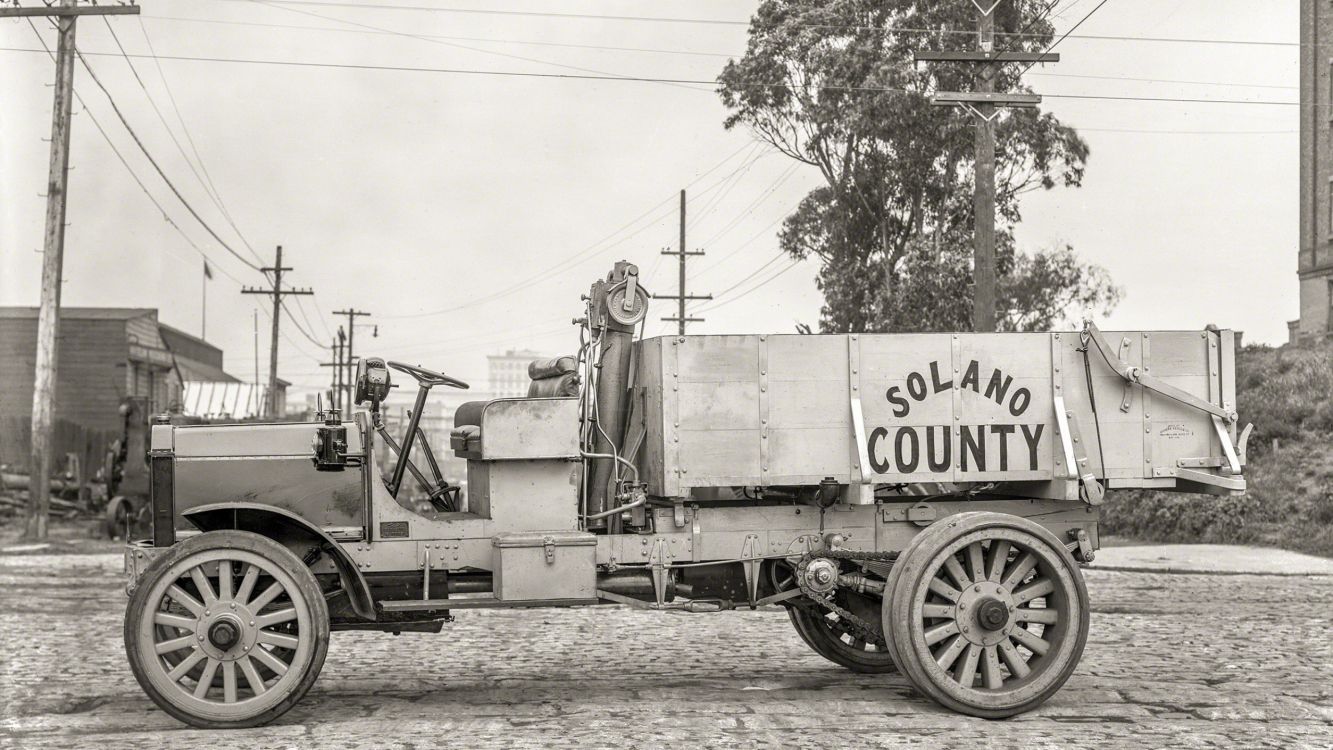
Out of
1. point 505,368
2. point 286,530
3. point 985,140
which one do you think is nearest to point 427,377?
point 286,530

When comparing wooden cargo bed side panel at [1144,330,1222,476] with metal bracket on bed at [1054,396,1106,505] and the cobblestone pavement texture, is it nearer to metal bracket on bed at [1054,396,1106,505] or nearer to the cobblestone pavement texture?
metal bracket on bed at [1054,396,1106,505]

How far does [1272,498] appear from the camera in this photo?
77.4 feet

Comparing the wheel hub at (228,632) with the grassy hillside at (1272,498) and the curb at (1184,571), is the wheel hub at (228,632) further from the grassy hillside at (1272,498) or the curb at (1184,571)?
the grassy hillside at (1272,498)

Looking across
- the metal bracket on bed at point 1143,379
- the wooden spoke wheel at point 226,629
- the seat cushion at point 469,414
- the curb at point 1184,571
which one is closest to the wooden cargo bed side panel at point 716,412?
the seat cushion at point 469,414

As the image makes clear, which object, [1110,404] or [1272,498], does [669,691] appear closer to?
[1110,404]

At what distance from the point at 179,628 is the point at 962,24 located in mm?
25488

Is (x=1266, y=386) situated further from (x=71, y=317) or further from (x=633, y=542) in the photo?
(x=71, y=317)

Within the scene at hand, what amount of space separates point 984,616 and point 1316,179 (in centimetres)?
3673

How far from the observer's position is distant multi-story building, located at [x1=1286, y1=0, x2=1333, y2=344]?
127 ft

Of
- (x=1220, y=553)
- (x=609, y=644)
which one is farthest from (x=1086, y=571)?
(x=609, y=644)

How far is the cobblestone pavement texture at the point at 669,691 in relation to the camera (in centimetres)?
675

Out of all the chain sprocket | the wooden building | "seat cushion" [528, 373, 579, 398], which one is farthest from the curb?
the wooden building

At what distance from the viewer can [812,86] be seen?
104 ft

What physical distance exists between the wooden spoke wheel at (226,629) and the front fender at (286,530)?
267 mm
